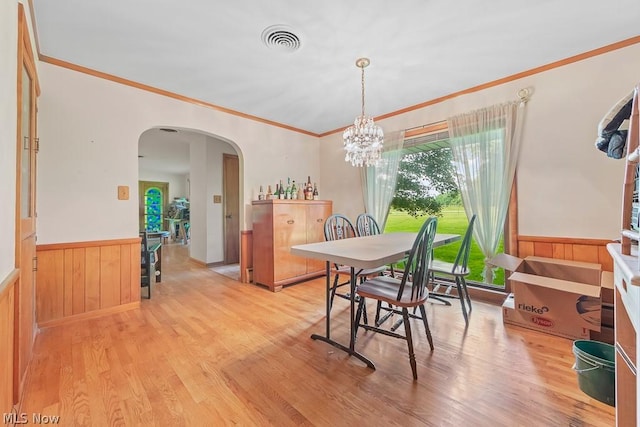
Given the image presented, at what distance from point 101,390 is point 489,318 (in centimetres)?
293

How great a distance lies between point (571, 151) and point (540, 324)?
157cm

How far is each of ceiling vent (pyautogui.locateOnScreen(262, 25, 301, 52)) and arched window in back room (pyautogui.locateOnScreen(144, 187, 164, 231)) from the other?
930 centimetres

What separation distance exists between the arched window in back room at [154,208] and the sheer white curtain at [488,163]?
10.0m

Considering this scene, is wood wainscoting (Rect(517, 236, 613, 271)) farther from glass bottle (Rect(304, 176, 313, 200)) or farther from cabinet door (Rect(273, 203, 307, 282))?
glass bottle (Rect(304, 176, 313, 200))

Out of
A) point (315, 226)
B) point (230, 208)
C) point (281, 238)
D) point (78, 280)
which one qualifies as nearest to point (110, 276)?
point (78, 280)

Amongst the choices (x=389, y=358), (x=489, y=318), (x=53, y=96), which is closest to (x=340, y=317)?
(x=389, y=358)

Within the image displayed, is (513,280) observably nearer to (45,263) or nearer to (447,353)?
(447,353)

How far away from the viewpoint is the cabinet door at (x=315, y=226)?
3736 millimetres

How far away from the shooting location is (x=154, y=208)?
9.62 metres

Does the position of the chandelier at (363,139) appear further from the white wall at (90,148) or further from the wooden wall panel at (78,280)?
the wooden wall panel at (78,280)

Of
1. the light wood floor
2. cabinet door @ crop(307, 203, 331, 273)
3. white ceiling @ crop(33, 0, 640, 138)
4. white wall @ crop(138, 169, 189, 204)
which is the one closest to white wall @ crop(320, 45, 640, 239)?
white ceiling @ crop(33, 0, 640, 138)

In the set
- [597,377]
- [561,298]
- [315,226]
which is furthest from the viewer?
[315,226]

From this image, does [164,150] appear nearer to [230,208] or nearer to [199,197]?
[199,197]

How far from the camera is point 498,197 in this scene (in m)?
2.73
